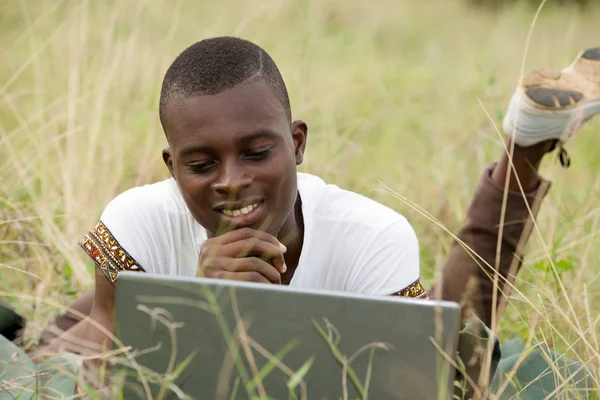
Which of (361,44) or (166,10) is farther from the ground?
(166,10)

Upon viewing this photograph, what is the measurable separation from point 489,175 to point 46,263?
1575 mm

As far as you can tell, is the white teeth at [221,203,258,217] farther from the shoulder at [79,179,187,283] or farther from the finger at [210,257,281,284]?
the shoulder at [79,179,187,283]

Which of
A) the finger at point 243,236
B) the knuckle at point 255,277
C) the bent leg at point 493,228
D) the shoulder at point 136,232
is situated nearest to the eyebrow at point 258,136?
the finger at point 243,236

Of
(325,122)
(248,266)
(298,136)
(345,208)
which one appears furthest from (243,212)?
(325,122)

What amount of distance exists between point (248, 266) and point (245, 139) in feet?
1.07

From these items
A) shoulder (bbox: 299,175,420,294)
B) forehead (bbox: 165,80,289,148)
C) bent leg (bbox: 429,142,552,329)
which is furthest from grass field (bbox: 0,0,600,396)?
forehead (bbox: 165,80,289,148)

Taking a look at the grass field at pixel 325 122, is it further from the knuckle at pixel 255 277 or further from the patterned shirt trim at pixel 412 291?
the knuckle at pixel 255 277

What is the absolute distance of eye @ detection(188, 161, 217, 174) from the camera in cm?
231

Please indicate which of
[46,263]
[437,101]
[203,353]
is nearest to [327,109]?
[437,101]

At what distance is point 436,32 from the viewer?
25.2ft

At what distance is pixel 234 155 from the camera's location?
226 centimetres

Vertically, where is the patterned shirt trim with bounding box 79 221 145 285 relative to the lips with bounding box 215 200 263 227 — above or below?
below

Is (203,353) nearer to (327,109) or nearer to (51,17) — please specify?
(327,109)

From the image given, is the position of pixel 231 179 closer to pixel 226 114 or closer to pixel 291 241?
pixel 226 114
